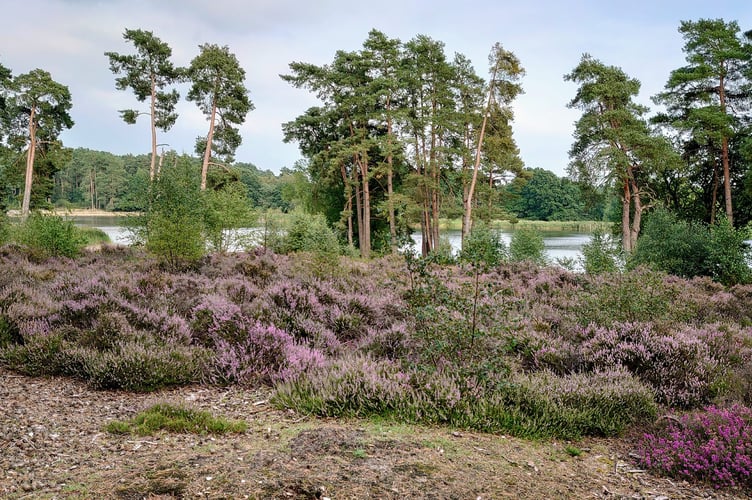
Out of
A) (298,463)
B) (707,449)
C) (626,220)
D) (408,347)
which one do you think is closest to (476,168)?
(626,220)

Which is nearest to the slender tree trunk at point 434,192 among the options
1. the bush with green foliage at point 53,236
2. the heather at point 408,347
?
the bush with green foliage at point 53,236

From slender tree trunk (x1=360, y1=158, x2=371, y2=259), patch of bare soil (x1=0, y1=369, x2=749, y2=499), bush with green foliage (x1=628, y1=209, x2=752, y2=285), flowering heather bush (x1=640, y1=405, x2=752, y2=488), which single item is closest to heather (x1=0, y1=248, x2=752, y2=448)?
patch of bare soil (x1=0, y1=369, x2=749, y2=499)

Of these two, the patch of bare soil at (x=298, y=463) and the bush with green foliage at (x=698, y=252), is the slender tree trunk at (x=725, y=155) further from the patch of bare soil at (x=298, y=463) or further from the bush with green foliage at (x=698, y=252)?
the patch of bare soil at (x=298, y=463)

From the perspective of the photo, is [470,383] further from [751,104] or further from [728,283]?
[751,104]

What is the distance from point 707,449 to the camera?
12.1 ft

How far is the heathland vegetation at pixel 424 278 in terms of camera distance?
489cm

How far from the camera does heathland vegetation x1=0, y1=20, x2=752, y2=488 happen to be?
489cm

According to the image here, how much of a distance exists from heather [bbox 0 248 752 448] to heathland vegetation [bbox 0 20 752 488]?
3cm

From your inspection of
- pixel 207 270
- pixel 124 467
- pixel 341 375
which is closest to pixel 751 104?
pixel 207 270

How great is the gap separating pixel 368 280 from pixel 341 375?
20.5ft

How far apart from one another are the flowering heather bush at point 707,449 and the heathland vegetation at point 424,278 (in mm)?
23

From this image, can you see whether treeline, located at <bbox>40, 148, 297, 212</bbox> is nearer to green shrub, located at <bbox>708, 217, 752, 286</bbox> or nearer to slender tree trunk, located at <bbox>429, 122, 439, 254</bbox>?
slender tree trunk, located at <bbox>429, 122, 439, 254</bbox>

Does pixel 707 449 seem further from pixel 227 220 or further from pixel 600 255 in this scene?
pixel 227 220

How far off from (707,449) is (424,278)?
3336mm
